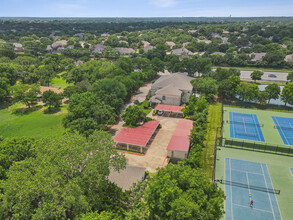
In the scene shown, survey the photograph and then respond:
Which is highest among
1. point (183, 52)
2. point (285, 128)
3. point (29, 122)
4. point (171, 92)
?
point (183, 52)

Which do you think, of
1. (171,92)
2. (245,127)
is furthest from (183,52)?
(245,127)

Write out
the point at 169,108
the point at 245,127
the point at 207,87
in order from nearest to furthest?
the point at 245,127
the point at 169,108
the point at 207,87

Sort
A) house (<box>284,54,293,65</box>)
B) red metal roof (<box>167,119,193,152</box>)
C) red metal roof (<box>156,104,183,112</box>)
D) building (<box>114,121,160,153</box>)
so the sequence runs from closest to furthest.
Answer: red metal roof (<box>167,119,193,152</box>)
building (<box>114,121,160,153</box>)
red metal roof (<box>156,104,183,112</box>)
house (<box>284,54,293,65</box>)

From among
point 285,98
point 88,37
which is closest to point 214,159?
point 285,98

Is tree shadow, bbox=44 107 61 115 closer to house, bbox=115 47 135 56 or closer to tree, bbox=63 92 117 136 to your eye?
tree, bbox=63 92 117 136

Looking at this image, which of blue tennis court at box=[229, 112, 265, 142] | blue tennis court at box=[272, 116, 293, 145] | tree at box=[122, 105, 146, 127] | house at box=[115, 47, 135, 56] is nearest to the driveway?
tree at box=[122, 105, 146, 127]

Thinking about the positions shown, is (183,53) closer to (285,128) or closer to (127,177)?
(285,128)
